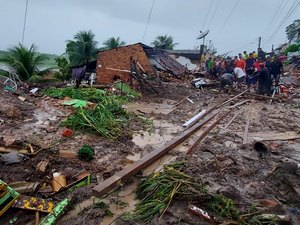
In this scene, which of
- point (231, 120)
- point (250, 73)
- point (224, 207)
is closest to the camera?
point (224, 207)

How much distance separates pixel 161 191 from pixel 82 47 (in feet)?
77.1

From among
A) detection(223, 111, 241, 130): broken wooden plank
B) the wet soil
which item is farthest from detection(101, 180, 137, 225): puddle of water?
detection(223, 111, 241, 130): broken wooden plank

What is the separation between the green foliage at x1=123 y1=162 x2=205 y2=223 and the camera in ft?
9.88

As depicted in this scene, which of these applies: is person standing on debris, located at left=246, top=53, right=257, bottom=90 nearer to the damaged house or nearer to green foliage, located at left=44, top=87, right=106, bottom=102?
the damaged house

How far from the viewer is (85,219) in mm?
3049

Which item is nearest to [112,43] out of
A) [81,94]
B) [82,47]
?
[82,47]

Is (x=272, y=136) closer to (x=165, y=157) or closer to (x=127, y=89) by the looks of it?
(x=165, y=157)

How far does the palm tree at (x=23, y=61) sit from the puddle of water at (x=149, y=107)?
10939 millimetres

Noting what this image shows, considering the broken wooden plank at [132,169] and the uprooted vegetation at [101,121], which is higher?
the broken wooden plank at [132,169]

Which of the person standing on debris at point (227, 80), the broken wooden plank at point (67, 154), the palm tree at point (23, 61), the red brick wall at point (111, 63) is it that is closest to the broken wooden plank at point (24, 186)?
the broken wooden plank at point (67, 154)

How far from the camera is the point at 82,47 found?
2459cm

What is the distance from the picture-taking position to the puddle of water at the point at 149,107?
30.8 feet

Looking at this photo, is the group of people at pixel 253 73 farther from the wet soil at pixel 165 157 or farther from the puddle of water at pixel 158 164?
the puddle of water at pixel 158 164

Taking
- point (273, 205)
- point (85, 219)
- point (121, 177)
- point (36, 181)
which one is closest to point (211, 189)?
point (273, 205)
